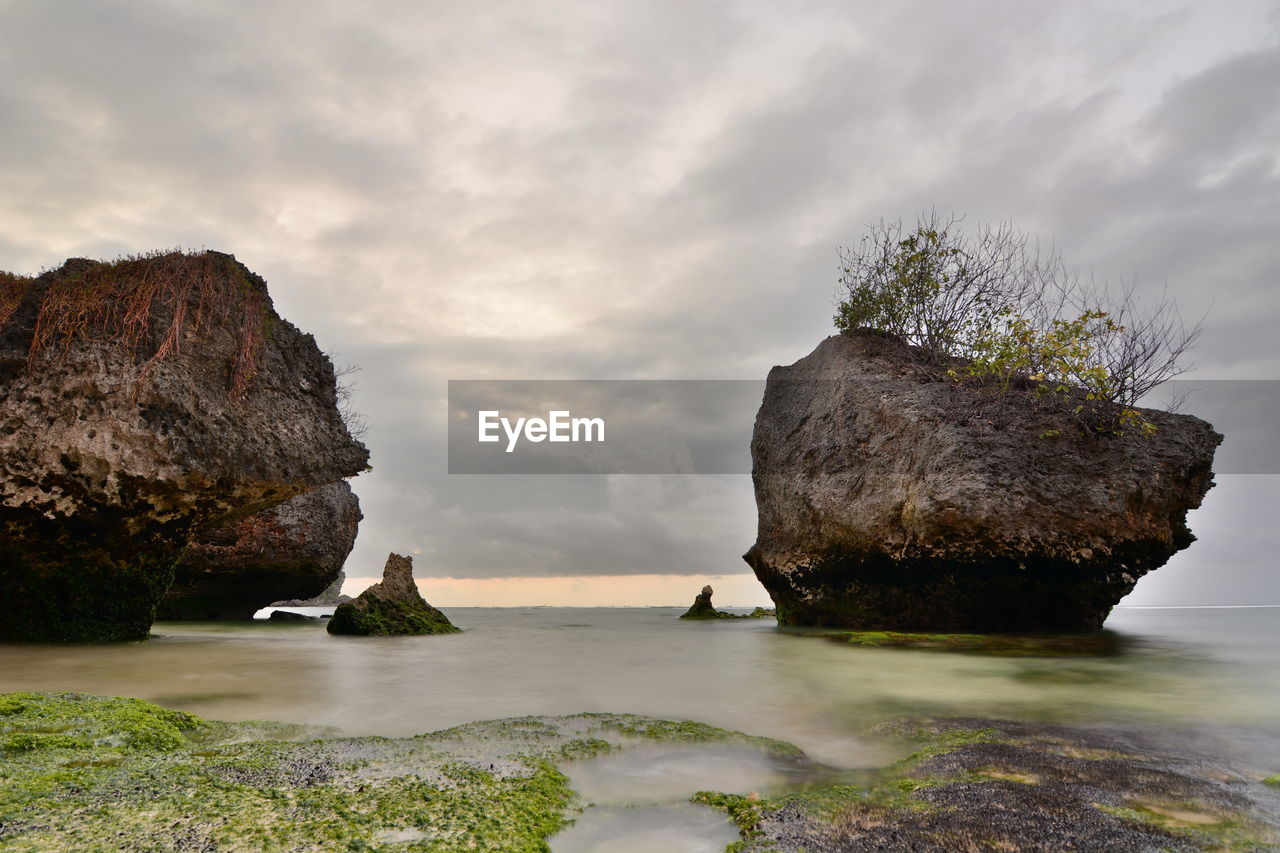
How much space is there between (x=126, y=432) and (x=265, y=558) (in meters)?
8.99

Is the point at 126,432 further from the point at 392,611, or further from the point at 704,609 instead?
the point at 704,609

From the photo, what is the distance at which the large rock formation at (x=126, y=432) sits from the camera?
340 inches

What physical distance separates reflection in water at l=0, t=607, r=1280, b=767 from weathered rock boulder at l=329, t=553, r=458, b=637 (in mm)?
1978

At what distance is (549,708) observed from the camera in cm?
530

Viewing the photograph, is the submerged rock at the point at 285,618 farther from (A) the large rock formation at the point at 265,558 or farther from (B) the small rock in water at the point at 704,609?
(B) the small rock in water at the point at 704,609

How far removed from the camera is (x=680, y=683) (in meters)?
6.84

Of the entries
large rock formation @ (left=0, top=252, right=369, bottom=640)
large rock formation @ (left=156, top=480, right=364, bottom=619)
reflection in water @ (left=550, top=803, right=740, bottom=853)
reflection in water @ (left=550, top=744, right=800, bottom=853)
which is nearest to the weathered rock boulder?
large rock formation @ (left=0, top=252, right=369, bottom=640)

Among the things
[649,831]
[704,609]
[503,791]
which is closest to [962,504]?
[649,831]

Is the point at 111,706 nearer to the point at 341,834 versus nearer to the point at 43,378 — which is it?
the point at 341,834

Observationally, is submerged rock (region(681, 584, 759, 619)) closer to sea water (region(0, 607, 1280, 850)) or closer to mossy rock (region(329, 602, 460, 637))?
mossy rock (region(329, 602, 460, 637))

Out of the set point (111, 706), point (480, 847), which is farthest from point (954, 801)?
point (111, 706)

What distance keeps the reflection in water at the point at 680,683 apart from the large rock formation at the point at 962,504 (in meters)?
2.04

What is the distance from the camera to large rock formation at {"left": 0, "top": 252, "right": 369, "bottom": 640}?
A: 8.65m

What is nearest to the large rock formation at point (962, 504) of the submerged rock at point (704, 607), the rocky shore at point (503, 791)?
the submerged rock at point (704, 607)
